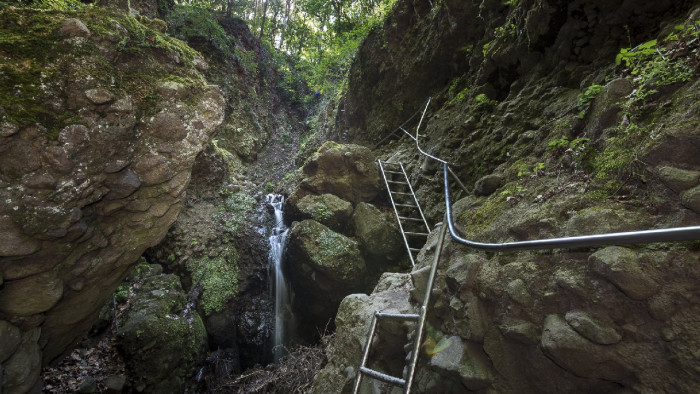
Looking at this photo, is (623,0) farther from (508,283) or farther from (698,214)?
(508,283)

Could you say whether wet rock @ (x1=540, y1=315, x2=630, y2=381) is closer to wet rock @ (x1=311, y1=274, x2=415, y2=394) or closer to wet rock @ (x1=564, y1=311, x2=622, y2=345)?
wet rock @ (x1=564, y1=311, x2=622, y2=345)

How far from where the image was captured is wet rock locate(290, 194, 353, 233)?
26.0ft

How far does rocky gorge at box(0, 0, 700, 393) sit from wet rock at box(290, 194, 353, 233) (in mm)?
65

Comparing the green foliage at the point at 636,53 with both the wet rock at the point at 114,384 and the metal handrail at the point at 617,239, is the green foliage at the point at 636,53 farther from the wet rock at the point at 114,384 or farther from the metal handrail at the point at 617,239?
the wet rock at the point at 114,384

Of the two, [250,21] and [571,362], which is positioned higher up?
[250,21]

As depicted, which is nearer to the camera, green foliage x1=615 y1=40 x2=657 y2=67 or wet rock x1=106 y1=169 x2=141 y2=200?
green foliage x1=615 y1=40 x2=657 y2=67

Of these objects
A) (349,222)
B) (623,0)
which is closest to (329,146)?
(349,222)

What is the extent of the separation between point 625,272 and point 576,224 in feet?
1.70

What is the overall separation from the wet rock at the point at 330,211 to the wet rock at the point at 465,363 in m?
5.51

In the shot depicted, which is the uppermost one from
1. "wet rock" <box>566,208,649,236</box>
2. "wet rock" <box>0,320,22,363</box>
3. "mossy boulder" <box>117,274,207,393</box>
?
"wet rock" <box>566,208,649,236</box>

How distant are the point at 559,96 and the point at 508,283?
133 inches

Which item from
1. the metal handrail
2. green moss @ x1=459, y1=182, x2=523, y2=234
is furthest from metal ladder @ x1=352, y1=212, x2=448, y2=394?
the metal handrail

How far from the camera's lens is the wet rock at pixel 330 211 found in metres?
7.91

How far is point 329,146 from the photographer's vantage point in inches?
357
